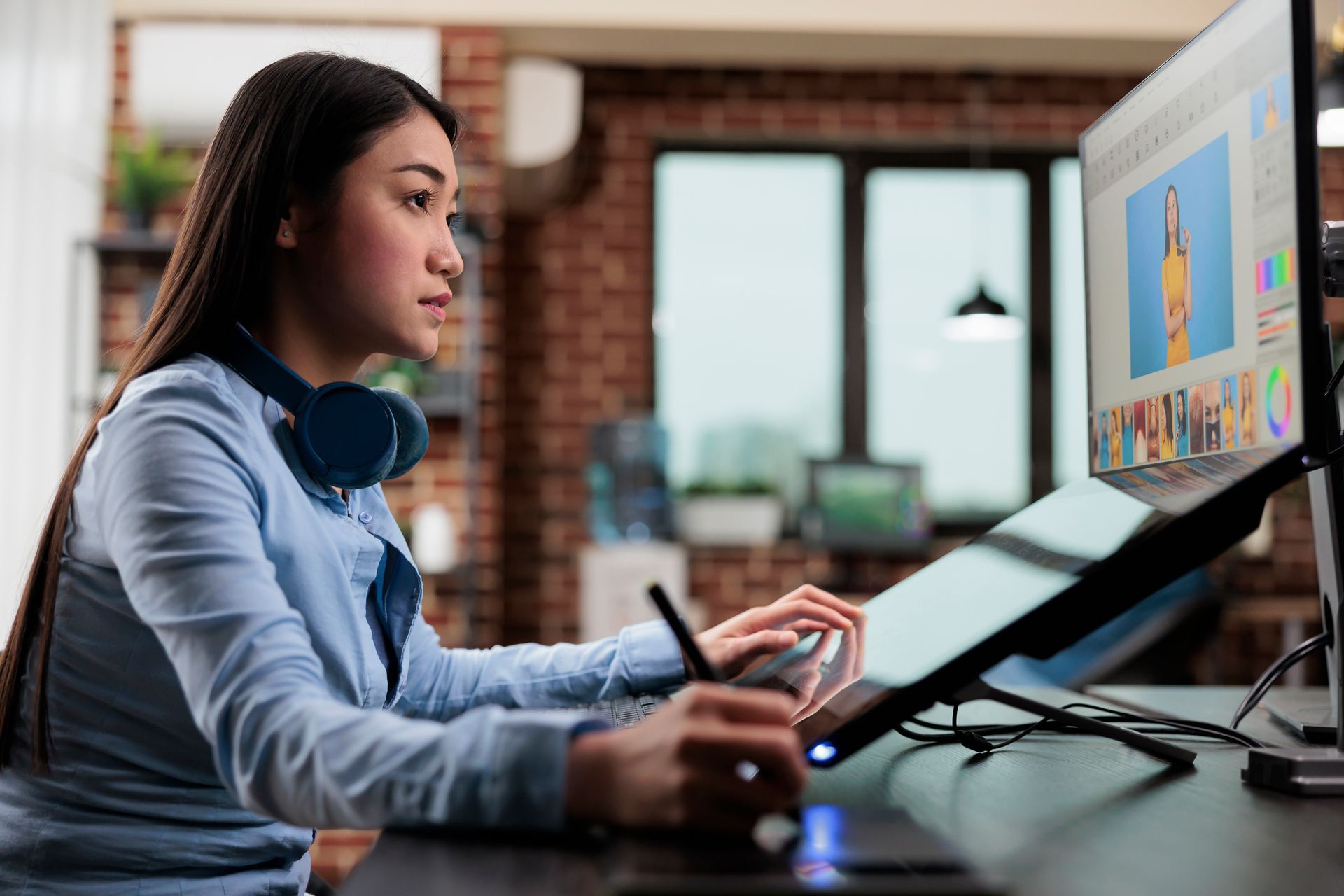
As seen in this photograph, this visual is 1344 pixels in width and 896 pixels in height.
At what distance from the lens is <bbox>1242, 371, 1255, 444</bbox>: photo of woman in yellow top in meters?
0.78

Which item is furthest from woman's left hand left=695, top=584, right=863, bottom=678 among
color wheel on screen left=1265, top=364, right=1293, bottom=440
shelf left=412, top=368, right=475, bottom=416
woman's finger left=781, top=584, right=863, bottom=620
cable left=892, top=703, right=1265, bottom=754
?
shelf left=412, top=368, right=475, bottom=416

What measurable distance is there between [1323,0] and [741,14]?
202 cm

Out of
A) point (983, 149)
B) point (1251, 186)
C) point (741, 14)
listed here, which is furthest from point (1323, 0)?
point (1251, 186)

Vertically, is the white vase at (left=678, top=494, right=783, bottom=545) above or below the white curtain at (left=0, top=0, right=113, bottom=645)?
below

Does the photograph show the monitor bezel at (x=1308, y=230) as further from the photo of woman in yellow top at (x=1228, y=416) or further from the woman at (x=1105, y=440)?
the woman at (x=1105, y=440)

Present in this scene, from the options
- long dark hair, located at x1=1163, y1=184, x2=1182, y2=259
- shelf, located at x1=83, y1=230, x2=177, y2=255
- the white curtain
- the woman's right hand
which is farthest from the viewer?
shelf, located at x1=83, y1=230, x2=177, y2=255

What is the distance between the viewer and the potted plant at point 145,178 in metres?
3.74

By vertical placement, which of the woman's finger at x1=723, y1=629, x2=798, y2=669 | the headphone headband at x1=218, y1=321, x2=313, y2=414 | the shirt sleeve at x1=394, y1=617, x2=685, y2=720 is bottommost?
the shirt sleeve at x1=394, y1=617, x2=685, y2=720

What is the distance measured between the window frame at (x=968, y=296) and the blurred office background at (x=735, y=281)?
10mm

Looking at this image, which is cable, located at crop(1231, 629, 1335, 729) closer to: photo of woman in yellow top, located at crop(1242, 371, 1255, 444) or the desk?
the desk

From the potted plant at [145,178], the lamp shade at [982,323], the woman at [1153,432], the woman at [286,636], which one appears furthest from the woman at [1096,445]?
the potted plant at [145,178]

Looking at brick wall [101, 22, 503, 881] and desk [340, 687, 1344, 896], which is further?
brick wall [101, 22, 503, 881]

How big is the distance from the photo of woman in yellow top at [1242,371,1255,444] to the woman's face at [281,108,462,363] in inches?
A: 25.3

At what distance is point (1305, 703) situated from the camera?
4.03 feet
